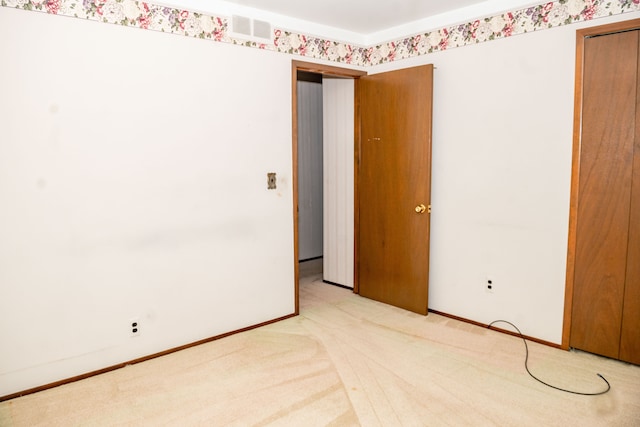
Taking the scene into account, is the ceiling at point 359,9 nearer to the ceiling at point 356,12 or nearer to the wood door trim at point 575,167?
the ceiling at point 356,12

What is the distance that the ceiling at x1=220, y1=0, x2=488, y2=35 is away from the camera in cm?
319

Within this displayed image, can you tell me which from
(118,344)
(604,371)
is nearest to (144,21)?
(118,344)

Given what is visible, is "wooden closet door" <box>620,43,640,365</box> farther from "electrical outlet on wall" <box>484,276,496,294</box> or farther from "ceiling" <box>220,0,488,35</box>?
"ceiling" <box>220,0,488,35</box>

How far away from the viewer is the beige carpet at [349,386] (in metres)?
2.26

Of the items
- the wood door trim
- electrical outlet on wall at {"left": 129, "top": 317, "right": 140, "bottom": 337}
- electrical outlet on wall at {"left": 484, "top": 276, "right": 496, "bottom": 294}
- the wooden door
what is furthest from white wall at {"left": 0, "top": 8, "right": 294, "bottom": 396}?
the wood door trim

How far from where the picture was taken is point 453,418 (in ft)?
7.32

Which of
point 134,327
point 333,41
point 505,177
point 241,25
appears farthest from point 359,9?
point 134,327

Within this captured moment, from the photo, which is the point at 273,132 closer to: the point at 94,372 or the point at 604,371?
the point at 94,372

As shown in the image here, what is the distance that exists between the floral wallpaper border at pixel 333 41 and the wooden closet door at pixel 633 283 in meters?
0.72

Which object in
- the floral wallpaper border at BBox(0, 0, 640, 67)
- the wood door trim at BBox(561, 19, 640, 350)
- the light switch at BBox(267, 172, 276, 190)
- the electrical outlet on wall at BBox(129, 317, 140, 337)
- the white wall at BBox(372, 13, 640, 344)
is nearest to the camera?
the floral wallpaper border at BBox(0, 0, 640, 67)

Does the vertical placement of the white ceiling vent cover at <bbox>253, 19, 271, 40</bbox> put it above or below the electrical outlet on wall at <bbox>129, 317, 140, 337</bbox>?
above

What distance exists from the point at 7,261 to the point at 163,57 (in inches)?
62.5

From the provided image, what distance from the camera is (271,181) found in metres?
3.48

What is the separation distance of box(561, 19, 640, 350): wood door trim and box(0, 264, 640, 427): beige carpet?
12.4 inches
